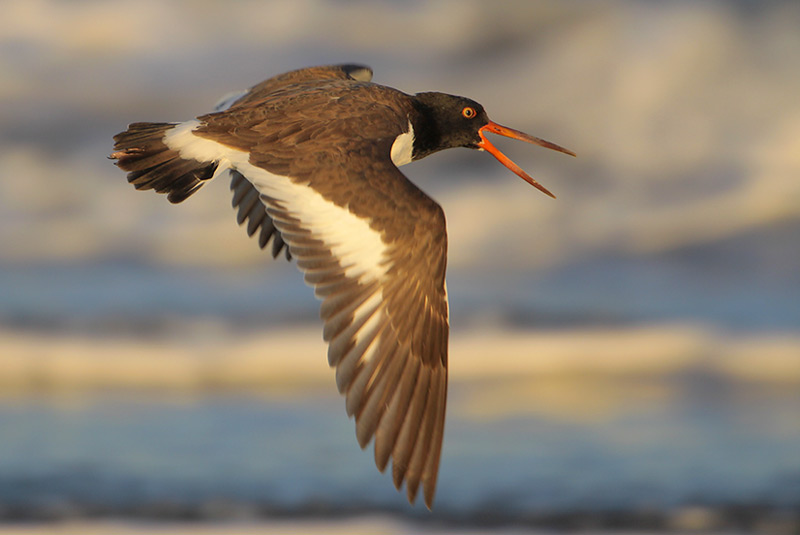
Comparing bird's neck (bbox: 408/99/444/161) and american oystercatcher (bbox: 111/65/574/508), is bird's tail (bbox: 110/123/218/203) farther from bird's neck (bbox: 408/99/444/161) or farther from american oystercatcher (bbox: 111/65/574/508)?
bird's neck (bbox: 408/99/444/161)

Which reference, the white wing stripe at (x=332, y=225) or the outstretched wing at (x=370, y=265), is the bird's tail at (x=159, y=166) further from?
the white wing stripe at (x=332, y=225)

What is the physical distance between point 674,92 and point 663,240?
7.48 feet

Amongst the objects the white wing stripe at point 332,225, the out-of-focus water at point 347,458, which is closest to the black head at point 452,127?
the white wing stripe at point 332,225

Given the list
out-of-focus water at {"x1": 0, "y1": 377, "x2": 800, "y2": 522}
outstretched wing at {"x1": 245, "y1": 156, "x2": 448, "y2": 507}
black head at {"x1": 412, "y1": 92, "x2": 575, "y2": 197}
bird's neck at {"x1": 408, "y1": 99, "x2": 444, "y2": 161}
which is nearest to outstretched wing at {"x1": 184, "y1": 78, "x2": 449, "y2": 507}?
outstretched wing at {"x1": 245, "y1": 156, "x2": 448, "y2": 507}

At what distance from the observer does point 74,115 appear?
9.78 m

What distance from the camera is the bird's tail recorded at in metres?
3.81

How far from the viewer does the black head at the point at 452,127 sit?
4.47 m

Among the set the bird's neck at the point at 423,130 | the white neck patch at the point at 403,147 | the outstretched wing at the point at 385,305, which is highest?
the bird's neck at the point at 423,130

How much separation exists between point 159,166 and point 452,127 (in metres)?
1.29

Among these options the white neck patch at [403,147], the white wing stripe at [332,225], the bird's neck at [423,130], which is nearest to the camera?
the white wing stripe at [332,225]

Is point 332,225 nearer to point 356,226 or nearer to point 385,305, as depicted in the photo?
point 356,226

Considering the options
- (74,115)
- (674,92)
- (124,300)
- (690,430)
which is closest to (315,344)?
(124,300)

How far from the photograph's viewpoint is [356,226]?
11.3 feet

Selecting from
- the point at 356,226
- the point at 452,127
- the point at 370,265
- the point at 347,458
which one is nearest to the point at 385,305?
the point at 370,265
